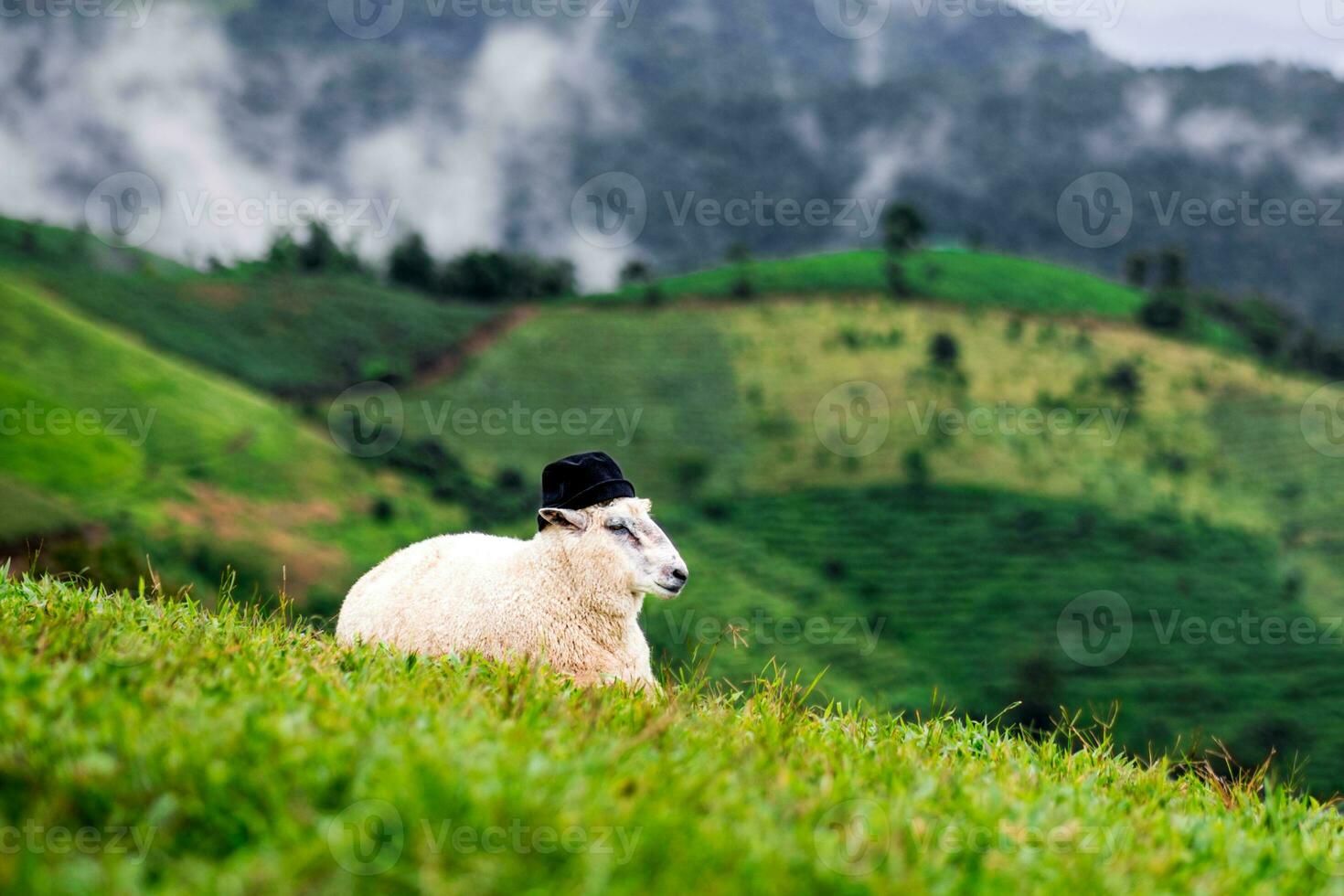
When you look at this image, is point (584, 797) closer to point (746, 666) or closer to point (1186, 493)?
point (746, 666)

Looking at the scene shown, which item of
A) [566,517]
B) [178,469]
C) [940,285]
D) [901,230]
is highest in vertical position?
[901,230]

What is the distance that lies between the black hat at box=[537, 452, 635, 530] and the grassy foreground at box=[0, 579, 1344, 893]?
2.01 m

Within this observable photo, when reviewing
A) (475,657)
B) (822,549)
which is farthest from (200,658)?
(822,549)

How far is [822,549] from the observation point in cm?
8412

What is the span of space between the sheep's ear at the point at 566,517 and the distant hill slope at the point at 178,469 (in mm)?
56115

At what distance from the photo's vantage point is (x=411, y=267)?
398 feet

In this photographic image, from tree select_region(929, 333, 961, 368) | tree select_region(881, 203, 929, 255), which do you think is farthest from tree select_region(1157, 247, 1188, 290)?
tree select_region(929, 333, 961, 368)

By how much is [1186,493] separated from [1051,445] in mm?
10568

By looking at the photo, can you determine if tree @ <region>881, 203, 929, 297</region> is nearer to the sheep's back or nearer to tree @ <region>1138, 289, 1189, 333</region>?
tree @ <region>1138, 289, 1189, 333</region>

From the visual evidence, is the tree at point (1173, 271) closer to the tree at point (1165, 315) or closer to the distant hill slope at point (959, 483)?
the tree at point (1165, 315)

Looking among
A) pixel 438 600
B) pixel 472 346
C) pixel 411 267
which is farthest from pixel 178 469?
pixel 438 600

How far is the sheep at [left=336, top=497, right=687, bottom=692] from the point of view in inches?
299

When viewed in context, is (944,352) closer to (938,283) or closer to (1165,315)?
(938,283)

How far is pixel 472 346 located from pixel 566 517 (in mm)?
99871
